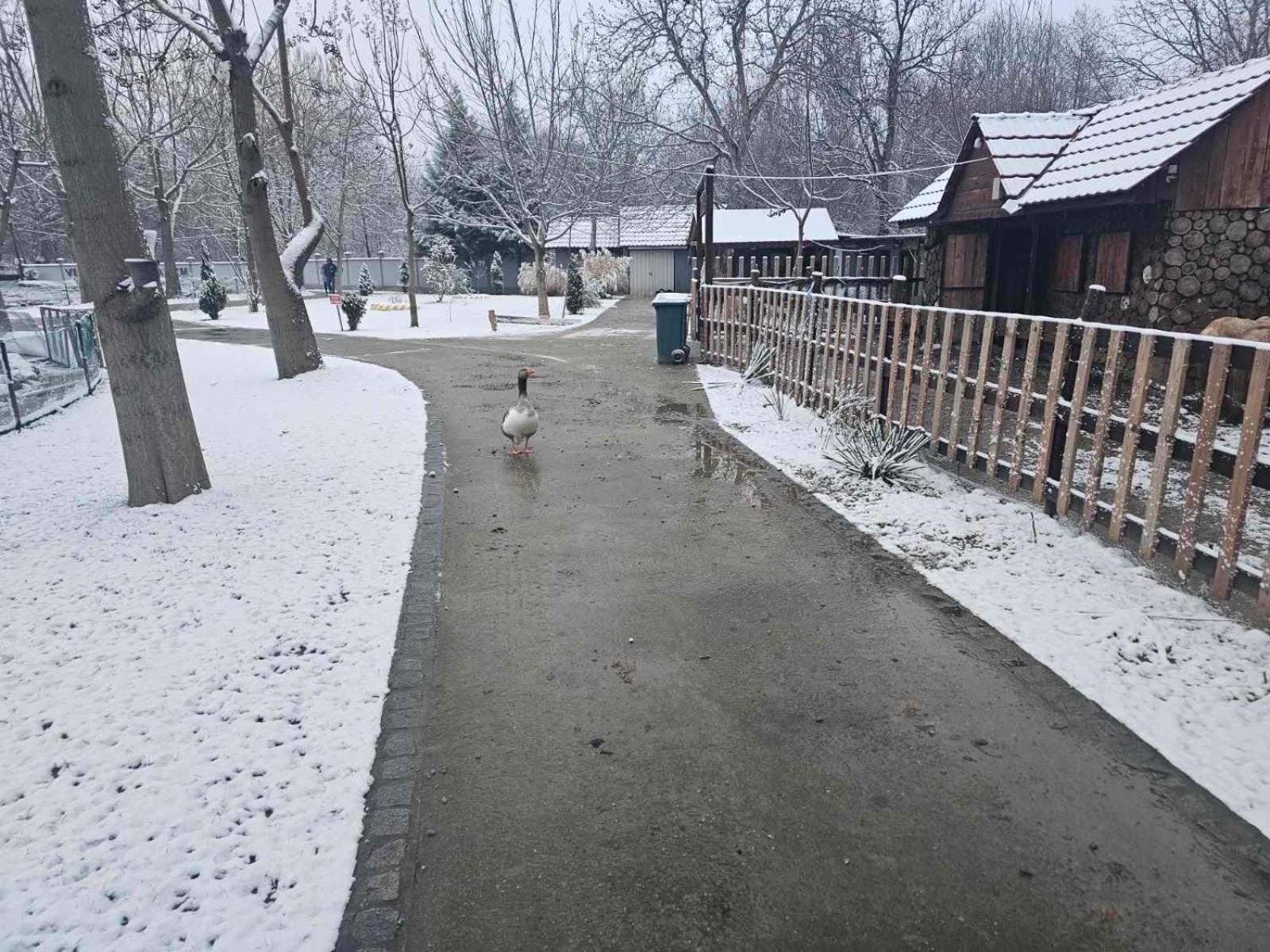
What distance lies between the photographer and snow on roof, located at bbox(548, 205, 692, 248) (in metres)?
40.2

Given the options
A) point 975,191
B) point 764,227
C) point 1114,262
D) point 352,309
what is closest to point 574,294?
point 764,227

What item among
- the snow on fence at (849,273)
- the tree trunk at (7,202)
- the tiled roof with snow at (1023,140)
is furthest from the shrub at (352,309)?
the tiled roof with snow at (1023,140)

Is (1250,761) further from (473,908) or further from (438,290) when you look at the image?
(438,290)

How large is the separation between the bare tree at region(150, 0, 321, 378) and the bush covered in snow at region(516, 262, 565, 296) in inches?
898

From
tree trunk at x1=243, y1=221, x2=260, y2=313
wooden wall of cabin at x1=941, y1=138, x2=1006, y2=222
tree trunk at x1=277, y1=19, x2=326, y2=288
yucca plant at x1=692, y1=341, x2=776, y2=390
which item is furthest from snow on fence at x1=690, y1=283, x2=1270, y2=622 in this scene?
tree trunk at x1=243, y1=221, x2=260, y2=313

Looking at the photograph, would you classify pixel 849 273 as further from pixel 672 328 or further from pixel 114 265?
pixel 114 265

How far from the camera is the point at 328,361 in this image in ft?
49.3

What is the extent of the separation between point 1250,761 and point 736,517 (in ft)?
12.0

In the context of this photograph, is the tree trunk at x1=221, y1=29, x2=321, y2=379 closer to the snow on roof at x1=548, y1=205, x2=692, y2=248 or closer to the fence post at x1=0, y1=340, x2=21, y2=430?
the fence post at x1=0, y1=340, x2=21, y2=430

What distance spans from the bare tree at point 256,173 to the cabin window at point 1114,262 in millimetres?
12434

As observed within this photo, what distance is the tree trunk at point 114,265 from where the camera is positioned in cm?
550

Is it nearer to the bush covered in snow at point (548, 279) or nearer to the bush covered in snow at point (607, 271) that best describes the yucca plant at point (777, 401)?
the bush covered in snow at point (548, 279)

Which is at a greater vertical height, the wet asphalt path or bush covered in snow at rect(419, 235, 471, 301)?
bush covered in snow at rect(419, 235, 471, 301)

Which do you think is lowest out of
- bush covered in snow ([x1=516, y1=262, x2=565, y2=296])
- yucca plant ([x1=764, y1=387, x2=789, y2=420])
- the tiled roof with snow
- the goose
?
yucca plant ([x1=764, y1=387, x2=789, y2=420])
